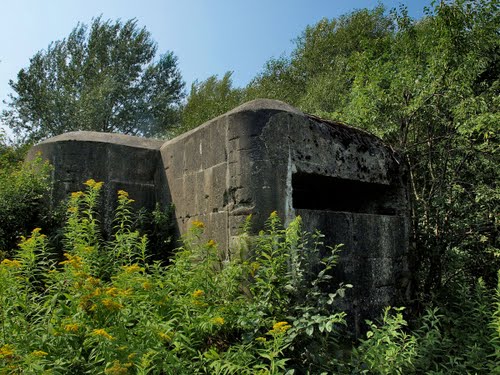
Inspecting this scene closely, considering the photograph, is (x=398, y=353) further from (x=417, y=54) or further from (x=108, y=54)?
(x=108, y=54)

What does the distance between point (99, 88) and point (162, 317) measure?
1992 cm

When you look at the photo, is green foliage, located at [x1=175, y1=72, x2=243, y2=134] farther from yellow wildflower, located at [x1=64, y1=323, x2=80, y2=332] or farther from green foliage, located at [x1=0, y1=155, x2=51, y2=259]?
yellow wildflower, located at [x1=64, y1=323, x2=80, y2=332]

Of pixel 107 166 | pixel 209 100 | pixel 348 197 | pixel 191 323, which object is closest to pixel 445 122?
pixel 348 197

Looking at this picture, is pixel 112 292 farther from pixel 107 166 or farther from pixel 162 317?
pixel 107 166

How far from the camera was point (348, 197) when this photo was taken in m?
4.99

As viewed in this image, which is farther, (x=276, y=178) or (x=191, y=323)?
(x=276, y=178)

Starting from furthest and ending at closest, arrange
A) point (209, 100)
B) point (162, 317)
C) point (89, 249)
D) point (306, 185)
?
point (209, 100), point (306, 185), point (89, 249), point (162, 317)

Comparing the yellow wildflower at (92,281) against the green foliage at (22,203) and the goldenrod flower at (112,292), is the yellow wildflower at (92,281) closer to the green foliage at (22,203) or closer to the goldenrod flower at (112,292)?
the goldenrod flower at (112,292)

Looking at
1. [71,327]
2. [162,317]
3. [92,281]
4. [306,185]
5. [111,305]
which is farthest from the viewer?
[306,185]

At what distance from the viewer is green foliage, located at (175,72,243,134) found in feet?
62.3

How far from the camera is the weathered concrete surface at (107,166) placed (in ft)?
15.8

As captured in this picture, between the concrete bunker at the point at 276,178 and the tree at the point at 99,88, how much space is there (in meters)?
16.6

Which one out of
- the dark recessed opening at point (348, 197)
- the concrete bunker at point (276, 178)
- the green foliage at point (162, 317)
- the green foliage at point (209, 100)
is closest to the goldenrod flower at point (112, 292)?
the green foliage at point (162, 317)

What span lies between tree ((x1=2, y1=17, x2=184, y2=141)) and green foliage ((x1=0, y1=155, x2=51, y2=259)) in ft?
55.0
